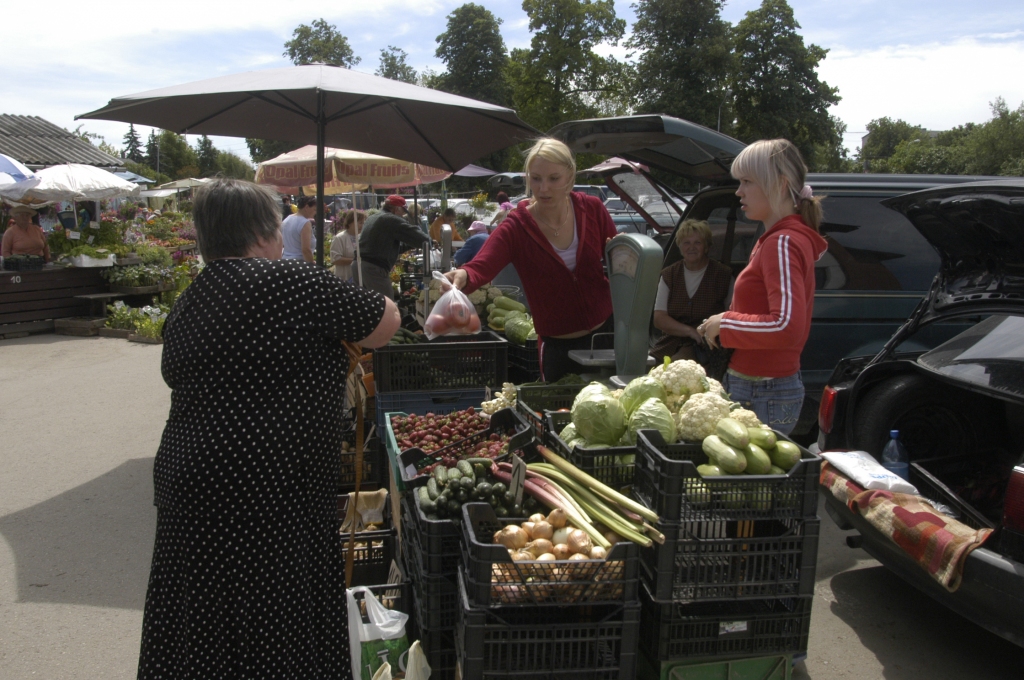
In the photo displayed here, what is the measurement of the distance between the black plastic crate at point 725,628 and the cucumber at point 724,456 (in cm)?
44

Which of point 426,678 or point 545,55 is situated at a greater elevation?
point 545,55

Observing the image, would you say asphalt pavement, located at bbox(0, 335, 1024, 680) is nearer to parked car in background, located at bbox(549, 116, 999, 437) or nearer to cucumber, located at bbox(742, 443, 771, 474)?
parked car in background, located at bbox(549, 116, 999, 437)

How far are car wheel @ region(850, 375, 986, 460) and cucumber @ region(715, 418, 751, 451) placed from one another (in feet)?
6.70

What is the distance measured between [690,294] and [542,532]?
2.96m

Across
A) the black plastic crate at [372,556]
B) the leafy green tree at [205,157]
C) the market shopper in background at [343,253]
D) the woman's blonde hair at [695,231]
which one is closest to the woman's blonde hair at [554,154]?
the woman's blonde hair at [695,231]

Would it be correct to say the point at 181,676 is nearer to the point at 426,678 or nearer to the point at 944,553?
the point at 426,678

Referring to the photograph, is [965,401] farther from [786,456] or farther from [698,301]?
[786,456]

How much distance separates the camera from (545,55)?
142ft

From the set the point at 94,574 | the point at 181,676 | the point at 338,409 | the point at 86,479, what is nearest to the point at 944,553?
the point at 338,409

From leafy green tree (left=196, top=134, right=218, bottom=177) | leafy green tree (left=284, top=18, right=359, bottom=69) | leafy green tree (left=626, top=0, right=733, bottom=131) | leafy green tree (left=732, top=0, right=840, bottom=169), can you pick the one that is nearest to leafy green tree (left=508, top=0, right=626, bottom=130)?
leafy green tree (left=626, top=0, right=733, bottom=131)

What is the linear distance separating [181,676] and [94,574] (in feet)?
7.86

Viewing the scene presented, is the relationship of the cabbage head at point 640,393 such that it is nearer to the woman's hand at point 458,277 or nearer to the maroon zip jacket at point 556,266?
the woman's hand at point 458,277

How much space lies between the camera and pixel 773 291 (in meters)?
2.75

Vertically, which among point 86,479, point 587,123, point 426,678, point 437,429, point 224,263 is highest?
point 587,123
